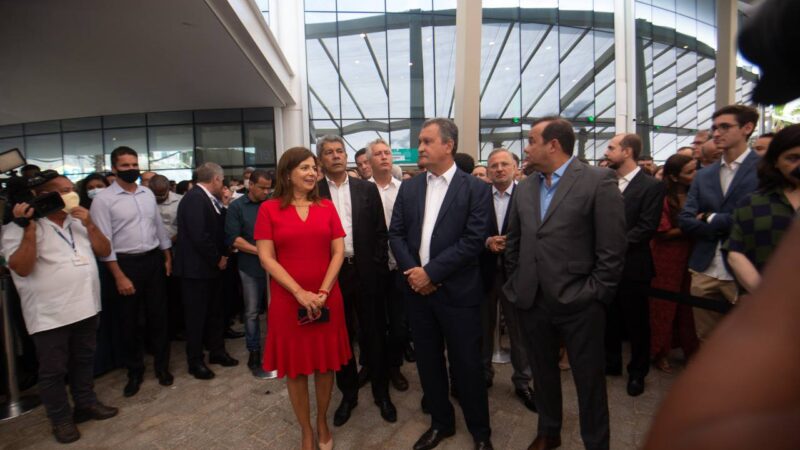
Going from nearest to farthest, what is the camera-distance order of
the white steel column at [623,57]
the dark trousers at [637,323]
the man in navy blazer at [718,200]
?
the man in navy blazer at [718,200] < the dark trousers at [637,323] < the white steel column at [623,57]

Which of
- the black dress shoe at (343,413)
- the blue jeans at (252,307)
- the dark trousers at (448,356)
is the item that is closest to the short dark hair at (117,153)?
the blue jeans at (252,307)

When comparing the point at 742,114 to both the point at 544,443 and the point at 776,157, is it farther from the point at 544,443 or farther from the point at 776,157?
the point at 544,443

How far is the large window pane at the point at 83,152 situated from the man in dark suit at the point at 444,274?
1971 cm

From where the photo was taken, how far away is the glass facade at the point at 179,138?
1644 centimetres

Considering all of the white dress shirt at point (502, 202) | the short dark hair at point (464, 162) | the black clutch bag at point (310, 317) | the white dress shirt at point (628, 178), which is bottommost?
the black clutch bag at point (310, 317)

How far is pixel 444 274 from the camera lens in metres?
2.65

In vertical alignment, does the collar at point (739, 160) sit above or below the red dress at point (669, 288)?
above

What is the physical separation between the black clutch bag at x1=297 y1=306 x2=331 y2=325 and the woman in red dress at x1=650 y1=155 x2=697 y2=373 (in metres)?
3.09

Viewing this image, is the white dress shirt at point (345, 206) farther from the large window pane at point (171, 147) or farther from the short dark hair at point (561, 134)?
the large window pane at point (171, 147)

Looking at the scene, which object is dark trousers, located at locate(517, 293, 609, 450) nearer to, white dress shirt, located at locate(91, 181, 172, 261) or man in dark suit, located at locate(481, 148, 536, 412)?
Answer: man in dark suit, located at locate(481, 148, 536, 412)

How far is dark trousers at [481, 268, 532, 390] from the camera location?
11.5ft

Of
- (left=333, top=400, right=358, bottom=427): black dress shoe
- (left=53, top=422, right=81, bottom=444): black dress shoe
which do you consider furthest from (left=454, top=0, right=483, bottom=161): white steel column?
(left=53, top=422, right=81, bottom=444): black dress shoe

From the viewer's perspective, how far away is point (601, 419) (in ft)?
7.98

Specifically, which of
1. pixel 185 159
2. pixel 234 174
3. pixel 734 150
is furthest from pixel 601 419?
pixel 185 159
